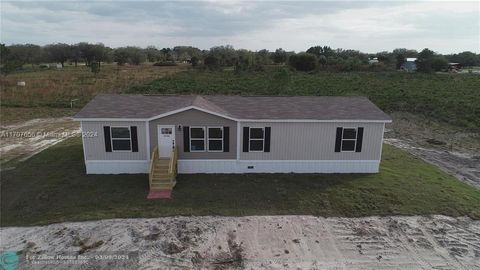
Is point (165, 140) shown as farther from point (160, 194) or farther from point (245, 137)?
point (245, 137)

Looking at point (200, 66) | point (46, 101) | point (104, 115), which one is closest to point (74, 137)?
point (104, 115)

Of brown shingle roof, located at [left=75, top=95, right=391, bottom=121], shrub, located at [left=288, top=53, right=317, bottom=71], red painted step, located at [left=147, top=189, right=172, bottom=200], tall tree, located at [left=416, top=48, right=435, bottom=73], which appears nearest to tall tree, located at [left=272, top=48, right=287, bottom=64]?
shrub, located at [left=288, top=53, right=317, bottom=71]

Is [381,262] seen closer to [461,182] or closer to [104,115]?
[461,182]

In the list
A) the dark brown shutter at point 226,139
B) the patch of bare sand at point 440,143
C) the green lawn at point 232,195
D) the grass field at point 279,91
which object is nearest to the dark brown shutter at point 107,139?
the green lawn at point 232,195

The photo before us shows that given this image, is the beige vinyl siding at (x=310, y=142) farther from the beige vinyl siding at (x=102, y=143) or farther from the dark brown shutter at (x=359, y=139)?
the beige vinyl siding at (x=102, y=143)

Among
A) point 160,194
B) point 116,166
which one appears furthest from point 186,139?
point 116,166

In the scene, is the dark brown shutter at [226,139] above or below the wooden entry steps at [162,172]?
above

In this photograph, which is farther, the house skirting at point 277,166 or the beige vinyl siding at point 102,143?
the house skirting at point 277,166
